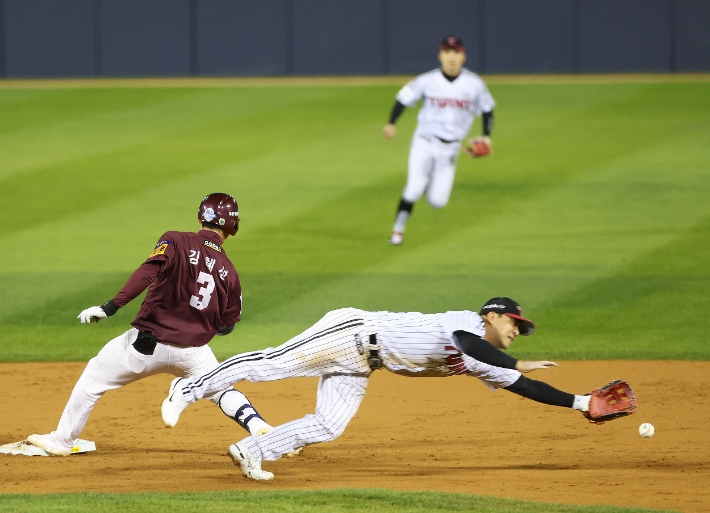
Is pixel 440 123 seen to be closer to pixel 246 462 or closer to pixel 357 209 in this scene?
pixel 357 209

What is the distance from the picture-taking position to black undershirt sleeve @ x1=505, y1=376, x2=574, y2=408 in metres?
5.02

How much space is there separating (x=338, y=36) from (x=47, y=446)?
1858 cm

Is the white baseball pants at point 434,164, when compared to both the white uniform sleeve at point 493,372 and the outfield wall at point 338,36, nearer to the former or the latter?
the white uniform sleeve at point 493,372

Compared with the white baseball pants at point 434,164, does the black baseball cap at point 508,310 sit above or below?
below

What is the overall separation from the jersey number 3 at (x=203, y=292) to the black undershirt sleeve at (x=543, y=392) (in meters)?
1.65

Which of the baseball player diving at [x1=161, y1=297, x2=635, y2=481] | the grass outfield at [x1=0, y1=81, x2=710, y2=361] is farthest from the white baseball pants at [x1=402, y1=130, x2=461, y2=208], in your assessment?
the baseball player diving at [x1=161, y1=297, x2=635, y2=481]

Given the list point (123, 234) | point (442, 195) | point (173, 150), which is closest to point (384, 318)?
point (442, 195)

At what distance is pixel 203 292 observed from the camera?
535 cm

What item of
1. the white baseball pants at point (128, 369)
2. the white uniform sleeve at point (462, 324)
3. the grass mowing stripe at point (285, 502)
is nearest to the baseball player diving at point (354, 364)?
the white uniform sleeve at point (462, 324)

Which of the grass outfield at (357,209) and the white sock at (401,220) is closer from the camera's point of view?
the grass outfield at (357,209)

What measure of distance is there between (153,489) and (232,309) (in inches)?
41.5

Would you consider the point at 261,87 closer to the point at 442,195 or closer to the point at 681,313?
the point at 442,195

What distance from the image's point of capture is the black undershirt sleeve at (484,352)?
15.7ft

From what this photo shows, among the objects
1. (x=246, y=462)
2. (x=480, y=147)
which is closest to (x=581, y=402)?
(x=246, y=462)
